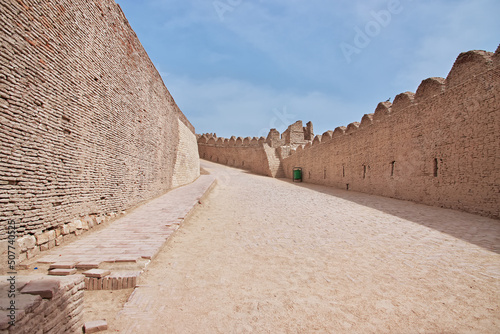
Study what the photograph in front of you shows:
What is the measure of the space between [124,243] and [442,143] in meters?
9.83

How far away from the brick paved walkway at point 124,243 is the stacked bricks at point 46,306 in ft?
3.79

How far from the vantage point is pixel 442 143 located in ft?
26.3

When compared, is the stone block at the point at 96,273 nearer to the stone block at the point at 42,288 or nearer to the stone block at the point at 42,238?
the stone block at the point at 42,288

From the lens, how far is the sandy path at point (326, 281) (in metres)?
2.40

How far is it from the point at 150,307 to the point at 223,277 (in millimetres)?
1061

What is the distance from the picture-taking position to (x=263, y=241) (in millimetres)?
4980

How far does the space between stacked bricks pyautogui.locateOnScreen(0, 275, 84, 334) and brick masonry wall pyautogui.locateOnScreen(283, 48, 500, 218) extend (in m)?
8.80

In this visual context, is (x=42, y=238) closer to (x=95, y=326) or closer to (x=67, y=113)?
(x=67, y=113)

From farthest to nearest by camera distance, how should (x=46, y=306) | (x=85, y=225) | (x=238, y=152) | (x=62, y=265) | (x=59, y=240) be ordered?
(x=238, y=152), (x=85, y=225), (x=59, y=240), (x=62, y=265), (x=46, y=306)

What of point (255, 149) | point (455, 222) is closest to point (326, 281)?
point (455, 222)

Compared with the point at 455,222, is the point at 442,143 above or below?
above

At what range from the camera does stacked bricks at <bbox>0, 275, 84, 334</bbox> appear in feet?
5.21

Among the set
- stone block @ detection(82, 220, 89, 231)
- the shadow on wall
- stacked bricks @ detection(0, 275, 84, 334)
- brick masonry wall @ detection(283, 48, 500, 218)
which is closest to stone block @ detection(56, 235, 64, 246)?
stone block @ detection(82, 220, 89, 231)

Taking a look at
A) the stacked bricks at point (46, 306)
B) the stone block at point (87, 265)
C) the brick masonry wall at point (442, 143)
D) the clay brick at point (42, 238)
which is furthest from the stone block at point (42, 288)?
the brick masonry wall at point (442, 143)
